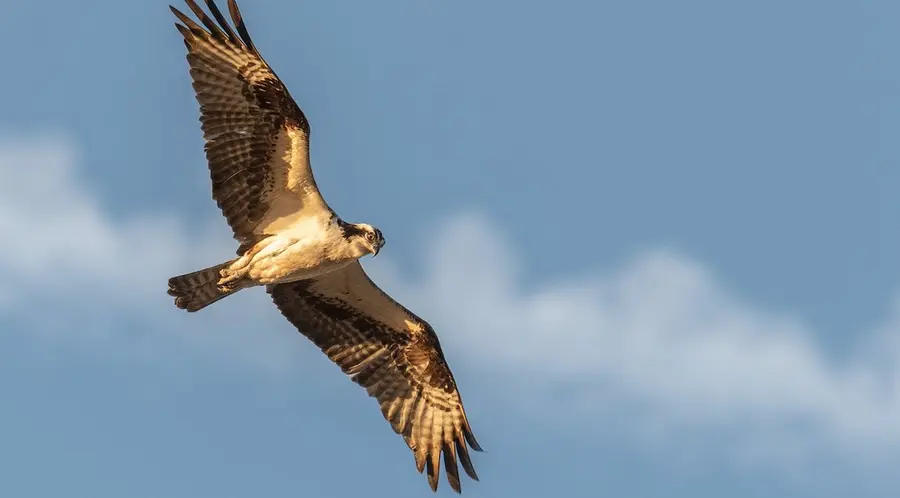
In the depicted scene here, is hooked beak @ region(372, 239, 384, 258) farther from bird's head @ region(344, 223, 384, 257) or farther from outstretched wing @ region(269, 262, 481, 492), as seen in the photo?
outstretched wing @ region(269, 262, 481, 492)

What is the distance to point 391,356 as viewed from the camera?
2148cm

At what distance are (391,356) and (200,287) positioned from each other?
321cm

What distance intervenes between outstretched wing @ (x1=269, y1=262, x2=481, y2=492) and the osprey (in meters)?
0.01

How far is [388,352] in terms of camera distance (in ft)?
70.5

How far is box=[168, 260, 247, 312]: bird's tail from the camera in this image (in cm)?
1942

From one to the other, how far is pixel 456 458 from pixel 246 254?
13.5ft

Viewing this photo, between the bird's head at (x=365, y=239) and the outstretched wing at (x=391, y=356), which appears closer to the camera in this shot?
the bird's head at (x=365, y=239)

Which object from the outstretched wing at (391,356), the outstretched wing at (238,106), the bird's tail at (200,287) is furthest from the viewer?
the outstretched wing at (391,356)

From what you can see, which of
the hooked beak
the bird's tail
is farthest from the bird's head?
the bird's tail

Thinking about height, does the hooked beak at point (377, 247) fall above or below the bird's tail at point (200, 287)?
above

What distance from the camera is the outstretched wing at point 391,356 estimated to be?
21094 mm

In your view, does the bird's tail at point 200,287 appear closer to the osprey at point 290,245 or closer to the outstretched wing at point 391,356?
the osprey at point 290,245

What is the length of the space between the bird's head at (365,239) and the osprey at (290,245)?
0.04ft

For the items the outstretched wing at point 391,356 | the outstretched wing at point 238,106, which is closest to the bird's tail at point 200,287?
the outstretched wing at point 238,106
